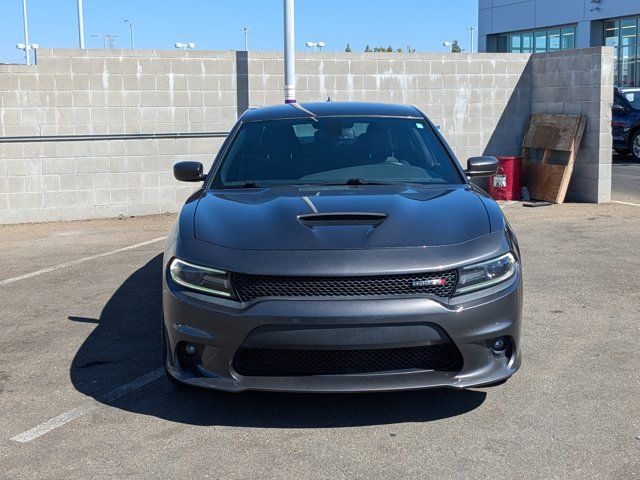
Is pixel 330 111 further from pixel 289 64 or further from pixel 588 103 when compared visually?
pixel 588 103

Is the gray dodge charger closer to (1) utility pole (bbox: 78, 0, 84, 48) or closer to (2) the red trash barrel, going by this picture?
(2) the red trash barrel

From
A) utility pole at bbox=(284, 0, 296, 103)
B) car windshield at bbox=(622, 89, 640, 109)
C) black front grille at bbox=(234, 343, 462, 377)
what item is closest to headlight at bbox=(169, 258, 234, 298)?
black front grille at bbox=(234, 343, 462, 377)

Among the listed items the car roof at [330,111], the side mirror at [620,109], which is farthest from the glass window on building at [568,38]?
the car roof at [330,111]

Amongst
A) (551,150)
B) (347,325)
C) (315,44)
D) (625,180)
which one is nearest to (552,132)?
(551,150)

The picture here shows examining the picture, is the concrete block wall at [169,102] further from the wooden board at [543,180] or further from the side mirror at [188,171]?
the side mirror at [188,171]

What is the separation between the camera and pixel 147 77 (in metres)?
11.8

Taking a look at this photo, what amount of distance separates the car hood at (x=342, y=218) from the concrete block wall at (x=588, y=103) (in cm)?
834

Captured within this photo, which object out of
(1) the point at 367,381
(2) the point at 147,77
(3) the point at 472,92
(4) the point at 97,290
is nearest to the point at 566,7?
(3) the point at 472,92

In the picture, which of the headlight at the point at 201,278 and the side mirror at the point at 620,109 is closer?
the headlight at the point at 201,278

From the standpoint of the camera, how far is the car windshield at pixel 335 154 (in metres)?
5.14

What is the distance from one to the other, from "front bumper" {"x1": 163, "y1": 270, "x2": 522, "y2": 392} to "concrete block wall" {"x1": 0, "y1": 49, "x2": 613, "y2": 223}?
8184 millimetres

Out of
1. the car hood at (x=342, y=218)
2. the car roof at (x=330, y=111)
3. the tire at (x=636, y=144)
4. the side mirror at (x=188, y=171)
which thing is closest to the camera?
the car hood at (x=342, y=218)

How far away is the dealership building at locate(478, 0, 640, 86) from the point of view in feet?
112

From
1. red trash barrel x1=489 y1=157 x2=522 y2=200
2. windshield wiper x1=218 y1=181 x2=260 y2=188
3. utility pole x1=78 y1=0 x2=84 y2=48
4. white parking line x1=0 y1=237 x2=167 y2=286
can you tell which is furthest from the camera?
utility pole x1=78 y1=0 x2=84 y2=48
